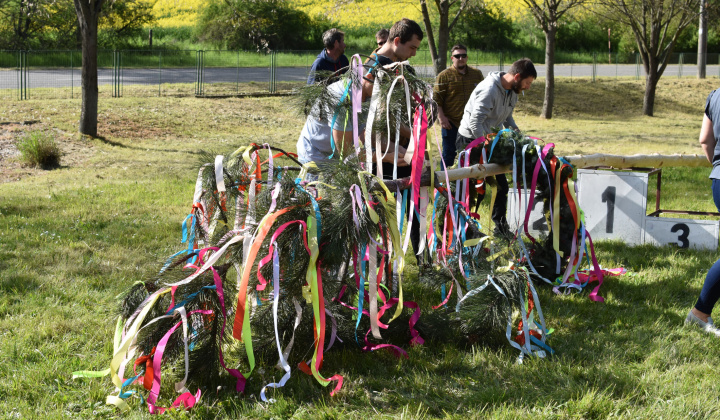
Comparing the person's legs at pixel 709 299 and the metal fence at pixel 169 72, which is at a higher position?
→ the metal fence at pixel 169 72

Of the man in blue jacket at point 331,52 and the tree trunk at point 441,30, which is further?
the tree trunk at point 441,30

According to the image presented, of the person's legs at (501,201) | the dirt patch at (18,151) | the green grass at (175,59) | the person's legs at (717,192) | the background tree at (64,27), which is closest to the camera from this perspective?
the person's legs at (717,192)

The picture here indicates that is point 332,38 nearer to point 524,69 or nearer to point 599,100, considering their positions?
point 524,69

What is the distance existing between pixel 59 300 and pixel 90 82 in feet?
27.3

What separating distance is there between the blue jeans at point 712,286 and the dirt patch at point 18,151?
8.72 m

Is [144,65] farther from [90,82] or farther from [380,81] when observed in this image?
[380,81]

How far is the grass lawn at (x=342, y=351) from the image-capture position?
3.27 meters

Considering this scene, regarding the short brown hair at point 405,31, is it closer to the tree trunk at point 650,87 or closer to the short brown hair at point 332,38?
the short brown hair at point 332,38

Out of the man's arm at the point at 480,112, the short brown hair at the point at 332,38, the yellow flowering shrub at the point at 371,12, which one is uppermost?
the yellow flowering shrub at the point at 371,12

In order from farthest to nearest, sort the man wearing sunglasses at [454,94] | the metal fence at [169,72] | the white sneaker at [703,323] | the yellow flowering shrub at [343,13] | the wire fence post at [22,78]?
1. the yellow flowering shrub at [343,13]
2. the metal fence at [169,72]
3. the wire fence post at [22,78]
4. the man wearing sunglasses at [454,94]
5. the white sneaker at [703,323]

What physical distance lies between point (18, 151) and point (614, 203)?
9.28m

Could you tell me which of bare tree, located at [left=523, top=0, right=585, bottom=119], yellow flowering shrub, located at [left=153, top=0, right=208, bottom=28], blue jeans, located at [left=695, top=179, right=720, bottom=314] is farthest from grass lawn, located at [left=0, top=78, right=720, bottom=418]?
yellow flowering shrub, located at [left=153, top=0, right=208, bottom=28]

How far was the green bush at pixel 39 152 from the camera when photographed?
999cm

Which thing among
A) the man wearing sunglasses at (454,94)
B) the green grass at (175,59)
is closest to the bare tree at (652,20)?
the green grass at (175,59)
